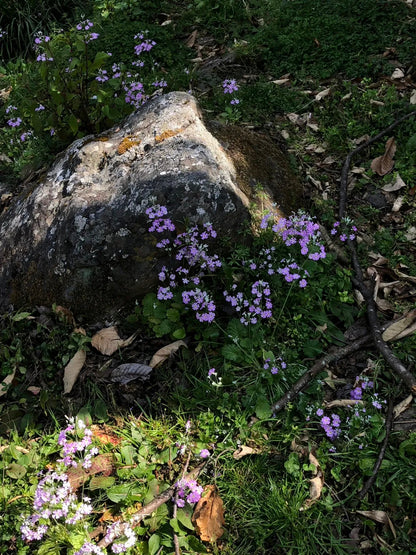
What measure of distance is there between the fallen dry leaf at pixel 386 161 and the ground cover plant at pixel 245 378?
27 millimetres

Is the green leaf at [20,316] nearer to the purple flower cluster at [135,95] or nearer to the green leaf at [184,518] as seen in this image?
the green leaf at [184,518]

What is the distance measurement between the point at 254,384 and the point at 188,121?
6.16ft

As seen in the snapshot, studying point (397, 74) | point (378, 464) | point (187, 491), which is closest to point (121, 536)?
point (187, 491)

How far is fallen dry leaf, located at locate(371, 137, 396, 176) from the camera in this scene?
3.77 meters

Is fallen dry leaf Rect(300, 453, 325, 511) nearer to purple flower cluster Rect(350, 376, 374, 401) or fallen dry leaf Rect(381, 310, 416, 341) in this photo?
purple flower cluster Rect(350, 376, 374, 401)

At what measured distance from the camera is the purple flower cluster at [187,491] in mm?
2316

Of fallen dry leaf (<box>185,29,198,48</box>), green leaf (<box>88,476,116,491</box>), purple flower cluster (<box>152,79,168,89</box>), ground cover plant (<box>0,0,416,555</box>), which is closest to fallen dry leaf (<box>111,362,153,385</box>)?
ground cover plant (<box>0,0,416,555</box>)

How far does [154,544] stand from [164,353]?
1042 mm

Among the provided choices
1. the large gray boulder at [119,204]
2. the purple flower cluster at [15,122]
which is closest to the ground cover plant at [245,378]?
the large gray boulder at [119,204]

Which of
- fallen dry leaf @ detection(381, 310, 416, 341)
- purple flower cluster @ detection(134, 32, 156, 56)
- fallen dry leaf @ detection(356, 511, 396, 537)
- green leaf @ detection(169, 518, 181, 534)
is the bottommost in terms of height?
fallen dry leaf @ detection(356, 511, 396, 537)

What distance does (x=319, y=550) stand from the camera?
2.24 meters

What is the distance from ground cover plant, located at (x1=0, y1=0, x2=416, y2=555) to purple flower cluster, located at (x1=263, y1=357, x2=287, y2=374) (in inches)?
1.4

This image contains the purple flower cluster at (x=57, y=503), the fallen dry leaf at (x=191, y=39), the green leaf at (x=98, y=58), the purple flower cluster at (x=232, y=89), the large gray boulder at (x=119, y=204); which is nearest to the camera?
the purple flower cluster at (x=57, y=503)

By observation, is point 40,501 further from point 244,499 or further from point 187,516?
point 244,499
